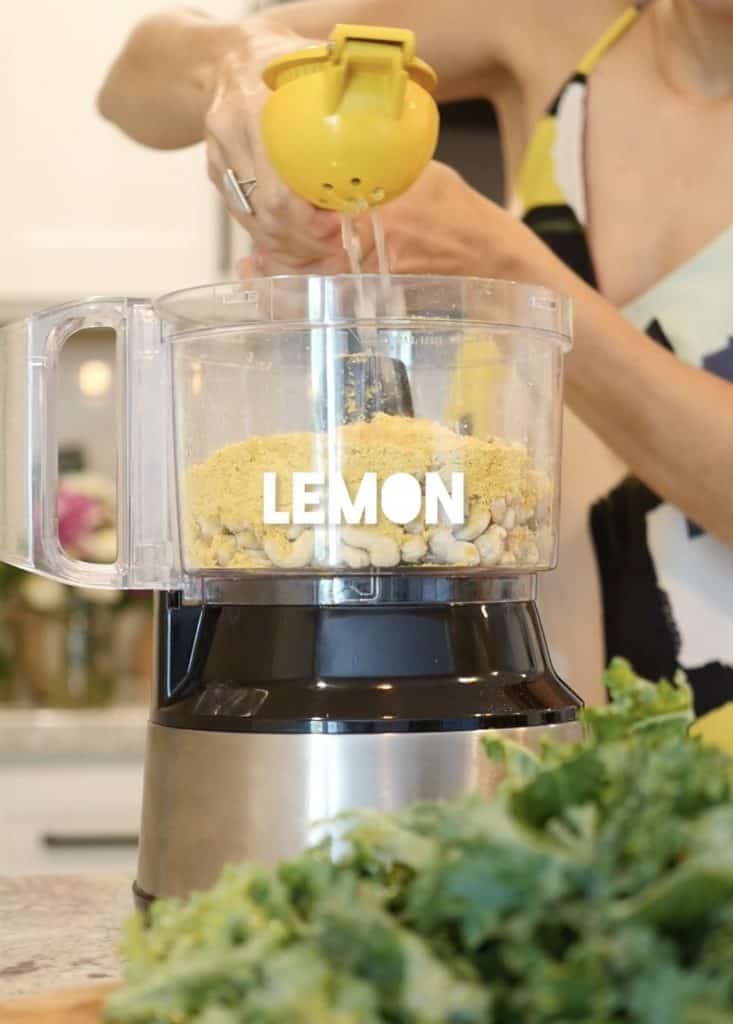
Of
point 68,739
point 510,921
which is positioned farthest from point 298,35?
point 68,739

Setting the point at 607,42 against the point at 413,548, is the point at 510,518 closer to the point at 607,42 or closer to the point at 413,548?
the point at 413,548

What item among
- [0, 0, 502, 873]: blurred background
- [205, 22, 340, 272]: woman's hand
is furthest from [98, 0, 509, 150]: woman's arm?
[0, 0, 502, 873]: blurred background

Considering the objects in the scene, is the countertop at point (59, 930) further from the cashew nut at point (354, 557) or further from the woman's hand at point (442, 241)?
the woman's hand at point (442, 241)

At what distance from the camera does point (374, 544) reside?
0.58 m

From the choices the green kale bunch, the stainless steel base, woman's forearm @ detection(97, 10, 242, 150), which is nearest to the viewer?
the green kale bunch

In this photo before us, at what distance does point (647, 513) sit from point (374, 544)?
48 centimetres

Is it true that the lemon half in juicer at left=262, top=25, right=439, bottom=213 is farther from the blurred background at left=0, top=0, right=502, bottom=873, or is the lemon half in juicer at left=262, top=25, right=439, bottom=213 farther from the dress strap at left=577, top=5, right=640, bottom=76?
the blurred background at left=0, top=0, right=502, bottom=873

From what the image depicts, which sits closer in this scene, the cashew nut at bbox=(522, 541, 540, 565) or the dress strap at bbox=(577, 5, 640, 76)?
the cashew nut at bbox=(522, 541, 540, 565)

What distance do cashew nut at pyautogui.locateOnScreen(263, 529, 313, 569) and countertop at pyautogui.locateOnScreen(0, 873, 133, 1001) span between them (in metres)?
0.18

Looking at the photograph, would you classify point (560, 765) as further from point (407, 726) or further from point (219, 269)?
point (219, 269)

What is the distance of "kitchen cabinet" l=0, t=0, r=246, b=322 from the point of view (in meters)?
2.16

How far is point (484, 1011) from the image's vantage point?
293 mm

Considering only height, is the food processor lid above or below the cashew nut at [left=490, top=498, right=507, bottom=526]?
above

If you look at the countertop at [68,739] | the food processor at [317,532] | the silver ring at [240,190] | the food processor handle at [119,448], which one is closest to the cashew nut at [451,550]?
the food processor at [317,532]
